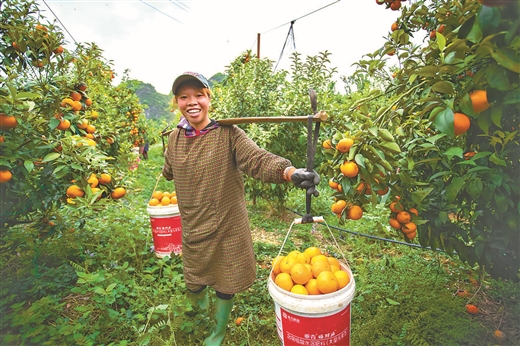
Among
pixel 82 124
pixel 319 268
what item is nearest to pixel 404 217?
pixel 319 268

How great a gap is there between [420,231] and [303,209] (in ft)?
9.12

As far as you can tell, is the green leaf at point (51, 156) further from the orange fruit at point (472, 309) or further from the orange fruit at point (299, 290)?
the orange fruit at point (472, 309)

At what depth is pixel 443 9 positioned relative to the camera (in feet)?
4.99

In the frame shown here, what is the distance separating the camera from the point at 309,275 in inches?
58.5

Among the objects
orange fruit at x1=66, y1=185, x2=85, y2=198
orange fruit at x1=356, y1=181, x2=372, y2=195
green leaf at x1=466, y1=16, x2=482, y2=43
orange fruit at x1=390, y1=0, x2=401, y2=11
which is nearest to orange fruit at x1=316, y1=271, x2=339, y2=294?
orange fruit at x1=356, y1=181, x2=372, y2=195

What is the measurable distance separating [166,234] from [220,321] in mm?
1123

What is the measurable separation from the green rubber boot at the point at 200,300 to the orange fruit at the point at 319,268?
92 cm

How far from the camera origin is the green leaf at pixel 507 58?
1.02 m

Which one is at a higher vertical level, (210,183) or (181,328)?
(210,183)

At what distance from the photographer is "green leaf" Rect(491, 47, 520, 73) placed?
102 centimetres

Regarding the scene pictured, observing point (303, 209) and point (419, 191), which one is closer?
point (419, 191)

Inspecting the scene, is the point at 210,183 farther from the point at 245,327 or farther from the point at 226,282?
the point at 245,327

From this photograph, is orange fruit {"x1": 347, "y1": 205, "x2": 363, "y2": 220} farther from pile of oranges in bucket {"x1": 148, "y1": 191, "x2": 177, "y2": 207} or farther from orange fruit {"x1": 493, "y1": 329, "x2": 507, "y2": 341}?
pile of oranges in bucket {"x1": 148, "y1": 191, "x2": 177, "y2": 207}

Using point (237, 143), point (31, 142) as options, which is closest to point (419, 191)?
point (237, 143)
